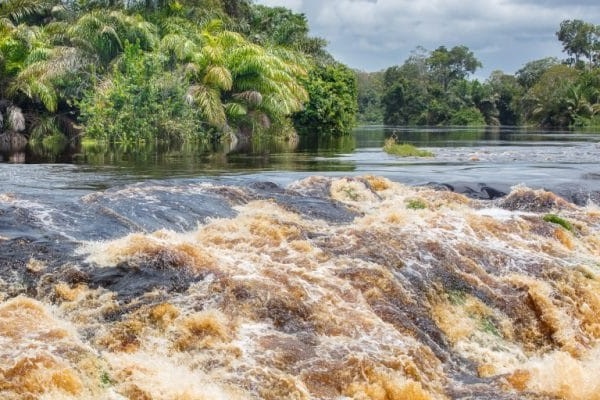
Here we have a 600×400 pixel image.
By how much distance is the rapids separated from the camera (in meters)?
5.09

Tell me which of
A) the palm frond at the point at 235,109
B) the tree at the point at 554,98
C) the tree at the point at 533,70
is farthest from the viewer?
the tree at the point at 533,70

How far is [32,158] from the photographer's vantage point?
750 inches

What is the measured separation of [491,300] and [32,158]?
14.9 m

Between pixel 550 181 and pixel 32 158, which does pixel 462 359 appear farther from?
pixel 32 158

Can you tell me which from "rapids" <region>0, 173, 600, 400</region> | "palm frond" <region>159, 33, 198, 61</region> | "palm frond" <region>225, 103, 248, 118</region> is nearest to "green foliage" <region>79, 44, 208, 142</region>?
"palm frond" <region>159, 33, 198, 61</region>

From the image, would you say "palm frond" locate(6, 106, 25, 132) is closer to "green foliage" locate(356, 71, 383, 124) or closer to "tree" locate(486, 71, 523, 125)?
"tree" locate(486, 71, 523, 125)

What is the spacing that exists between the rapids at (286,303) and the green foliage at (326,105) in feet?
96.0

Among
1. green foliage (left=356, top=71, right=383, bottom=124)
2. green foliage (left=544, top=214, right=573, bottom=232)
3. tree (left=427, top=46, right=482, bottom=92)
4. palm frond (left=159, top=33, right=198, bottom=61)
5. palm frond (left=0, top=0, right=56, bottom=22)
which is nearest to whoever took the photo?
green foliage (left=544, top=214, right=573, bottom=232)

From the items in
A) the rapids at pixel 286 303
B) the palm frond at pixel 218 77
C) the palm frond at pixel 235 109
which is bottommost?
the rapids at pixel 286 303

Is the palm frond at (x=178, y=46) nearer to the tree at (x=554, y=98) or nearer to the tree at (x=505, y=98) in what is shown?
the tree at (x=554, y=98)

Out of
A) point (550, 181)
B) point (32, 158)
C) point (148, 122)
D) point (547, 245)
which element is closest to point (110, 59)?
point (148, 122)

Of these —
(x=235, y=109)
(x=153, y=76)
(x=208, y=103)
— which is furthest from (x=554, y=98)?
(x=153, y=76)

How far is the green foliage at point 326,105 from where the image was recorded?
39.4 meters

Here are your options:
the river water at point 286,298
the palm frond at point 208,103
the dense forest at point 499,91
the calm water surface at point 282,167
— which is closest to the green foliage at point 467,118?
the dense forest at point 499,91
